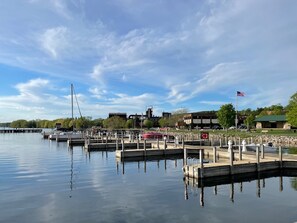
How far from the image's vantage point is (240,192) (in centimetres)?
2158

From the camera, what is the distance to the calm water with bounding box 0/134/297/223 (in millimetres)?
16062

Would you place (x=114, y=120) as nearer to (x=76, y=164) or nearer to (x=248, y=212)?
(x=76, y=164)

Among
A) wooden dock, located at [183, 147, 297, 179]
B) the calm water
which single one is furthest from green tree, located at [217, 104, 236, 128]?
the calm water

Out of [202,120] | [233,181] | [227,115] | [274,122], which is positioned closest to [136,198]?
[233,181]

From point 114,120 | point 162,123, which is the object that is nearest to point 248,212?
point 114,120

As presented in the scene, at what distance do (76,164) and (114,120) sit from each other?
115522mm

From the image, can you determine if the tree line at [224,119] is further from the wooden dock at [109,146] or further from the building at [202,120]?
the wooden dock at [109,146]

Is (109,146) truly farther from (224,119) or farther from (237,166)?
(224,119)

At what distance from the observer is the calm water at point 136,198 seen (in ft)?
52.7

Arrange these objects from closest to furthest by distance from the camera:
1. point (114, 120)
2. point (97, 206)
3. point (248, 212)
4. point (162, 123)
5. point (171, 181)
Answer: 1. point (248, 212)
2. point (97, 206)
3. point (171, 181)
4. point (114, 120)
5. point (162, 123)

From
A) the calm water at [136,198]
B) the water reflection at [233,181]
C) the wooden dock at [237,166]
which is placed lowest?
the calm water at [136,198]

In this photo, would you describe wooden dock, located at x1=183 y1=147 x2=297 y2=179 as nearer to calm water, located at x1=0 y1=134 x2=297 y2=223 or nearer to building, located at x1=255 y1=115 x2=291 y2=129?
calm water, located at x1=0 y1=134 x2=297 y2=223

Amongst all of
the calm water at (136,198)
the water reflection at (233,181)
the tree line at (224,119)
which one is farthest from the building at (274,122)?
the calm water at (136,198)

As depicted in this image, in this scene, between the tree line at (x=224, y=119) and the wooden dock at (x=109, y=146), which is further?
the tree line at (x=224, y=119)
